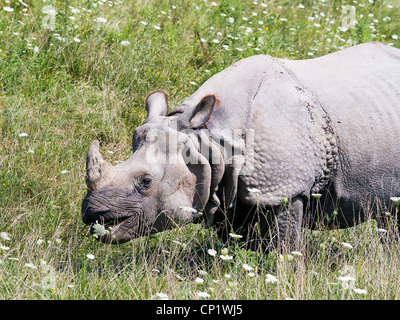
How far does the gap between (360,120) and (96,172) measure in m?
1.96

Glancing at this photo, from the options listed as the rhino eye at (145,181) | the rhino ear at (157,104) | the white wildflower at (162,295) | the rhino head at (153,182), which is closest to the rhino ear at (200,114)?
the rhino head at (153,182)

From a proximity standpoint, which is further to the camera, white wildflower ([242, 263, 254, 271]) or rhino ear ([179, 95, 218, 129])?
rhino ear ([179, 95, 218, 129])

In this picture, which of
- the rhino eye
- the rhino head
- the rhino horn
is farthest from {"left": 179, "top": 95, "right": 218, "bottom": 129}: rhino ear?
the rhino horn

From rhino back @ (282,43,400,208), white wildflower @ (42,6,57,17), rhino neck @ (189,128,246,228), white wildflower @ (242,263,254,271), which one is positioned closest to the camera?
white wildflower @ (242,263,254,271)

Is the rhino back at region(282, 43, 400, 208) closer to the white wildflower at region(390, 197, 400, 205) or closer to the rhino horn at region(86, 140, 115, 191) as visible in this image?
the white wildflower at region(390, 197, 400, 205)

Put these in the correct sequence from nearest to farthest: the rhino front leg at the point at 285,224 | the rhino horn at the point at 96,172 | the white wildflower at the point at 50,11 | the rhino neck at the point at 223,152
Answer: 1. the rhino horn at the point at 96,172
2. the rhino neck at the point at 223,152
3. the rhino front leg at the point at 285,224
4. the white wildflower at the point at 50,11

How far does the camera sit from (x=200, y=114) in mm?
5531

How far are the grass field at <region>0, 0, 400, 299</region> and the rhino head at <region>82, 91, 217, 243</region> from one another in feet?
0.91

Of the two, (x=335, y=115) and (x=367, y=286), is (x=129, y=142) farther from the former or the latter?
(x=367, y=286)

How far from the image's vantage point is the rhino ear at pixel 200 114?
5465 mm

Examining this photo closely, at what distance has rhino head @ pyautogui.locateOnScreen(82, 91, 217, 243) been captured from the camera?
5.31 metres

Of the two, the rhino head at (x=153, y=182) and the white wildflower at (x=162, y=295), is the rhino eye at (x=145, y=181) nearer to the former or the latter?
the rhino head at (x=153, y=182)
